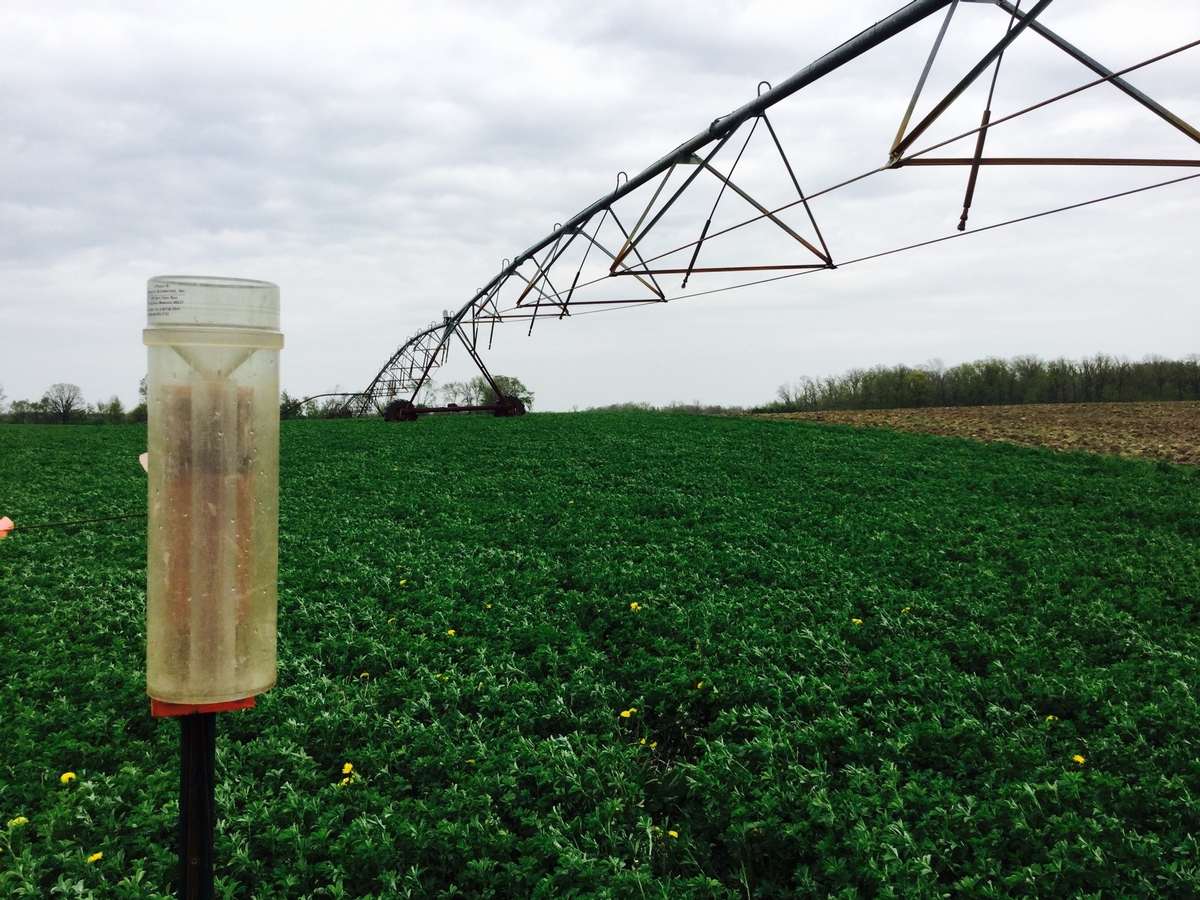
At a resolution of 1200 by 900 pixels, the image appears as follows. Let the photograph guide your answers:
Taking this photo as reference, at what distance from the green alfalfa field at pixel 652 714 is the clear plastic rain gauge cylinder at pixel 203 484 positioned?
2.73 m

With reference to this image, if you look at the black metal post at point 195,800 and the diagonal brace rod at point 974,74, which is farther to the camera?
the diagonal brace rod at point 974,74

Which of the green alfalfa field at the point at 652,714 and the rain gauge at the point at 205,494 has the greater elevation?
the rain gauge at the point at 205,494

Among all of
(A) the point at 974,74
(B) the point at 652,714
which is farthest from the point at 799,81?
(B) the point at 652,714

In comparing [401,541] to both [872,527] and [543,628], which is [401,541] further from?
[872,527]

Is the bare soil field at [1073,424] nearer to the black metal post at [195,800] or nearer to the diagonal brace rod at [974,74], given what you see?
the diagonal brace rod at [974,74]

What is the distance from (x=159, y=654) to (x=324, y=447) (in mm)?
19560

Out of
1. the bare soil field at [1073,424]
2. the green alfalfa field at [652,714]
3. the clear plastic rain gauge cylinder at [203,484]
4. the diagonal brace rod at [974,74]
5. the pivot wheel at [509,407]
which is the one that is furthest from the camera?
the pivot wheel at [509,407]

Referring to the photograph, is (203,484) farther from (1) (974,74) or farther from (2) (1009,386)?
(2) (1009,386)

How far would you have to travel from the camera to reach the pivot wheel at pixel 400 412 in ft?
91.0

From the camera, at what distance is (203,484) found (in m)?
1.68

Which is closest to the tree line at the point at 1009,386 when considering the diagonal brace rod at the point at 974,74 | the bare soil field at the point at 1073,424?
the bare soil field at the point at 1073,424

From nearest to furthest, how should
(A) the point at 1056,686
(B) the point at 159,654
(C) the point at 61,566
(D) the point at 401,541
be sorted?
(B) the point at 159,654 < (A) the point at 1056,686 < (C) the point at 61,566 < (D) the point at 401,541

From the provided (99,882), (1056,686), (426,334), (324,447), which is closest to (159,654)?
(99,882)

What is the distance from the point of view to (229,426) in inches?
66.6
